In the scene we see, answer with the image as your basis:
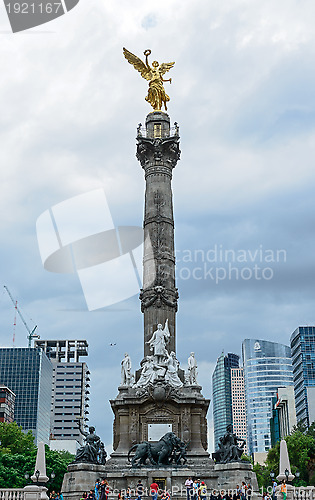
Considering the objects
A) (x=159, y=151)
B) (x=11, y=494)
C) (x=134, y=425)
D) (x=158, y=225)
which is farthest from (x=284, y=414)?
(x=11, y=494)

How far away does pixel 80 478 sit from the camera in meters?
40.2

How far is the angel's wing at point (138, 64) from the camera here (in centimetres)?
5716

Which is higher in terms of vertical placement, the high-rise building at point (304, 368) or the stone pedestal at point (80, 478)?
the high-rise building at point (304, 368)

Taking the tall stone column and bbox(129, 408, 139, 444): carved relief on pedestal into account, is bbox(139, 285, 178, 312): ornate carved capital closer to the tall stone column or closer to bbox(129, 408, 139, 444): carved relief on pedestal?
Answer: the tall stone column

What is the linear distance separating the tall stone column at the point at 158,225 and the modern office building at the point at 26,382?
378 feet

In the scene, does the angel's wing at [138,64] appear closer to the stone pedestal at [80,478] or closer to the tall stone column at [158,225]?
the tall stone column at [158,225]

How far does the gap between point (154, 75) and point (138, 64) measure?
1878mm

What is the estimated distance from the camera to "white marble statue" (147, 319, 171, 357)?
→ 46.8 metres

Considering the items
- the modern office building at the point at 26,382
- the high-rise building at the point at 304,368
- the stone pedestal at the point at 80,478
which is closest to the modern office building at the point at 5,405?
the modern office building at the point at 26,382

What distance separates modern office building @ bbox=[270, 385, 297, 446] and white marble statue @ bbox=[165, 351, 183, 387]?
3628 inches

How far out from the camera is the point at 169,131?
55.7m

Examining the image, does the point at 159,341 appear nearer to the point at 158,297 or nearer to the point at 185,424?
the point at 158,297

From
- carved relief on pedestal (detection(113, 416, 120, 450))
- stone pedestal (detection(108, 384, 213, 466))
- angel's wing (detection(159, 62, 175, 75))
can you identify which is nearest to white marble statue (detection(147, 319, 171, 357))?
stone pedestal (detection(108, 384, 213, 466))

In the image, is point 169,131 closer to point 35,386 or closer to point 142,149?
point 142,149
